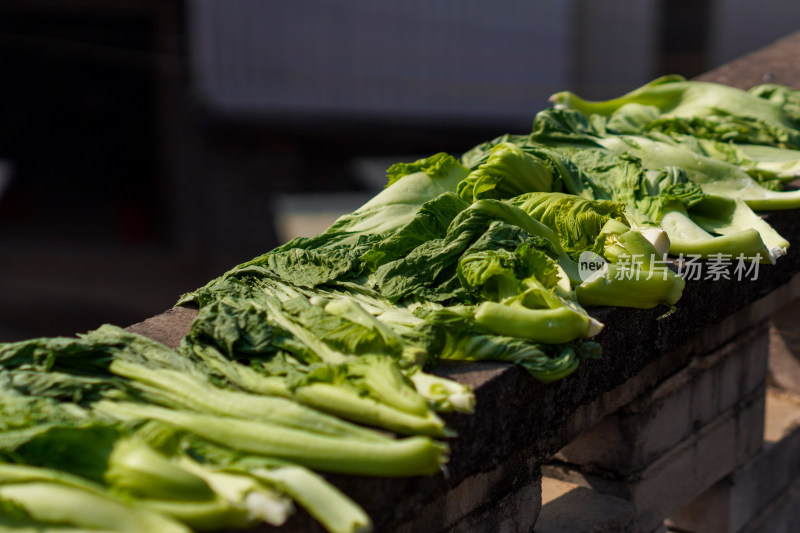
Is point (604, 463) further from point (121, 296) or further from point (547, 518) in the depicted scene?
point (121, 296)

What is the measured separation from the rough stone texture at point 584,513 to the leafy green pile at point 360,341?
0.75 meters

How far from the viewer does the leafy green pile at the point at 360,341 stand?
4.56 ft

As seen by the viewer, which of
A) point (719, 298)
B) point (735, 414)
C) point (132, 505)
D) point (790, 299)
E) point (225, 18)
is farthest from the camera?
point (225, 18)

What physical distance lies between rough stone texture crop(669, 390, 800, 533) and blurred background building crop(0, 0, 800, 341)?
23.7ft

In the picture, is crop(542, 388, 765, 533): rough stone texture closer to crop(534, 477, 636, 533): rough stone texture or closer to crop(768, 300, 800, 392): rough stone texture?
crop(534, 477, 636, 533): rough stone texture

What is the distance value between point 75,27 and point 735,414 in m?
11.3

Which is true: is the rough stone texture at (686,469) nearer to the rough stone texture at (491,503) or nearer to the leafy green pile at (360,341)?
the rough stone texture at (491,503)

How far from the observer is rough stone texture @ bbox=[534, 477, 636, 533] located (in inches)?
98.4

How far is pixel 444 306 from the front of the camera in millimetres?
2102

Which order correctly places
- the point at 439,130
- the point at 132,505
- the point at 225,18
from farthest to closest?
the point at 439,130
the point at 225,18
the point at 132,505

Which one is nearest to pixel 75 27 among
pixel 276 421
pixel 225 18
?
pixel 225 18

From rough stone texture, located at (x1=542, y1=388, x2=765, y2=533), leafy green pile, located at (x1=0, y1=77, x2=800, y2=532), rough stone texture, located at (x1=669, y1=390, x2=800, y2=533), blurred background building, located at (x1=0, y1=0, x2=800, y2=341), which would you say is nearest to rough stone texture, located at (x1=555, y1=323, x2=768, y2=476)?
rough stone texture, located at (x1=542, y1=388, x2=765, y2=533)

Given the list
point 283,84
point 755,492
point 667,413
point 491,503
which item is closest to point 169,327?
point 491,503

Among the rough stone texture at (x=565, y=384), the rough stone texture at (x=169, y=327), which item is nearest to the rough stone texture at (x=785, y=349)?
the rough stone texture at (x=565, y=384)
